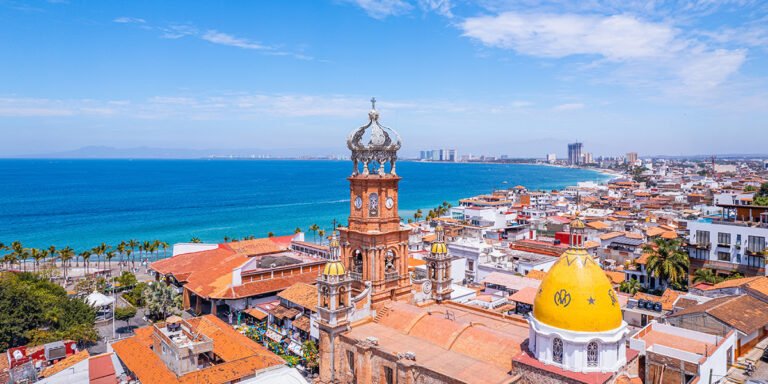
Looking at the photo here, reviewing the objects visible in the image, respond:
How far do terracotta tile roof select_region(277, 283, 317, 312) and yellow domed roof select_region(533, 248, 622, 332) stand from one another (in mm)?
23240

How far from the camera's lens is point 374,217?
25031 millimetres

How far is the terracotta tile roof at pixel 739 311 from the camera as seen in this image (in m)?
26.9

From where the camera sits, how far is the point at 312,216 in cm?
12394

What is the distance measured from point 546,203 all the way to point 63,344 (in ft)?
330

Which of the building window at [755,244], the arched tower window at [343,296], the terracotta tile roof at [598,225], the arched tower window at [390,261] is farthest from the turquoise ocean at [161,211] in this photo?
the building window at [755,244]

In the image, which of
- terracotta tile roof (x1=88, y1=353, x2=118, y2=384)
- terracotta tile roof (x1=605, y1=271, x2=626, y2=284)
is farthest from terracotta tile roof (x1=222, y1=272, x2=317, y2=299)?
terracotta tile roof (x1=605, y1=271, x2=626, y2=284)

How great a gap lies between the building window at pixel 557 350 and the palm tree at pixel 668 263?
32377mm

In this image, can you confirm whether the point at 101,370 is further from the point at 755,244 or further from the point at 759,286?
the point at 755,244

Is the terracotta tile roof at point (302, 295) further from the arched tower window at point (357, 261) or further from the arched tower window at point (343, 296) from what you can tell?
the arched tower window at point (343, 296)

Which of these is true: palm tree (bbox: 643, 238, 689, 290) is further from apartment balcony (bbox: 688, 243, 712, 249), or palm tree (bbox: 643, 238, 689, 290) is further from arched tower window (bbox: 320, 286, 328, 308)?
arched tower window (bbox: 320, 286, 328, 308)

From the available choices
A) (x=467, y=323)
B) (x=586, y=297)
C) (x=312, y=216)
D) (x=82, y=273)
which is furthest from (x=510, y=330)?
(x=312, y=216)

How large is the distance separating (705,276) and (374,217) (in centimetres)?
3517

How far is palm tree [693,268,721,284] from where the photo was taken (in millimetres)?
41875

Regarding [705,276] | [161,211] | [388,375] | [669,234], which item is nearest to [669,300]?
[705,276]
